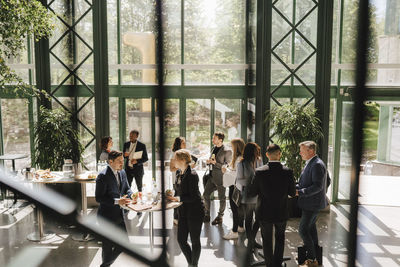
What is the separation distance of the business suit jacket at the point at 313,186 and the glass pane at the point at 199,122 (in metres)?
3.74

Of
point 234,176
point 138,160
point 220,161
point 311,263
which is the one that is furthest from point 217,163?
point 311,263

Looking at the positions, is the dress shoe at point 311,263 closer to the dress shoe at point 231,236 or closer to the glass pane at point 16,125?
the dress shoe at point 231,236

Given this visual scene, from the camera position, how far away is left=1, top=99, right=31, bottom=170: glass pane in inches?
286

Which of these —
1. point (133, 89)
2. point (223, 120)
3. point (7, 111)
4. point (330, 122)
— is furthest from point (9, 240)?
point (330, 122)

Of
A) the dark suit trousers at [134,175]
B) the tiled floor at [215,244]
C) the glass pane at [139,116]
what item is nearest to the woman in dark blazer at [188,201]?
the tiled floor at [215,244]

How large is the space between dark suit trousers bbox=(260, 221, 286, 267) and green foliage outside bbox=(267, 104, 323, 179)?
2.51 m

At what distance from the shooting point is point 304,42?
22.2 feet

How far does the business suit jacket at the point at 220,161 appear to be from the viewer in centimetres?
540

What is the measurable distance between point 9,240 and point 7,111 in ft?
10.7

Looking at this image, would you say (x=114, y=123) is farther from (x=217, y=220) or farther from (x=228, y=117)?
(x=217, y=220)

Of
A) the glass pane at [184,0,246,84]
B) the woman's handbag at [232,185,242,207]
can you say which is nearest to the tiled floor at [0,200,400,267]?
the woman's handbag at [232,185,242,207]

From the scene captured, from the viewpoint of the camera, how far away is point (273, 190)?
3.59 meters

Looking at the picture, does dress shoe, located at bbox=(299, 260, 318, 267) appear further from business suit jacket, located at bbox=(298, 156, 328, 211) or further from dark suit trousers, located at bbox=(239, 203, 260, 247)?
business suit jacket, located at bbox=(298, 156, 328, 211)

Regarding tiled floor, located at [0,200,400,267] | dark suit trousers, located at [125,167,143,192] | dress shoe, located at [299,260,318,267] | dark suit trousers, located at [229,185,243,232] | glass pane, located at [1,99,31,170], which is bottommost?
tiled floor, located at [0,200,400,267]
